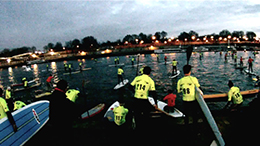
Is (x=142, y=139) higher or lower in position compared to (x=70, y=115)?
lower

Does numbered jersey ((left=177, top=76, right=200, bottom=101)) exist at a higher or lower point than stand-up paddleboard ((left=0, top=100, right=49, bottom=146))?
higher

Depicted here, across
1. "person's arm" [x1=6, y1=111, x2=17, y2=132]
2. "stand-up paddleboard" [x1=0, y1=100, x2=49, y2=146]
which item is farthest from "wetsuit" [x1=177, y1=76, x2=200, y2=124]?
"stand-up paddleboard" [x1=0, y1=100, x2=49, y2=146]

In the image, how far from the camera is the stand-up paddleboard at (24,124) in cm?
452

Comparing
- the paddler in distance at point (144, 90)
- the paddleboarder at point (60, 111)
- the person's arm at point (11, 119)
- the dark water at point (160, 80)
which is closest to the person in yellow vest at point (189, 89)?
the paddler in distance at point (144, 90)

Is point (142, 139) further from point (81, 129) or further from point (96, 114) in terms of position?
point (96, 114)

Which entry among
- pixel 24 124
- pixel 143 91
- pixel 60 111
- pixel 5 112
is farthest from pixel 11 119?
pixel 143 91

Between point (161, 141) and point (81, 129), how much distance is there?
10.4ft

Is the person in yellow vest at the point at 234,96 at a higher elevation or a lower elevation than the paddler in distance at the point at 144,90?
lower

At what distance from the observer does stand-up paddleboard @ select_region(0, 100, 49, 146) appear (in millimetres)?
4522

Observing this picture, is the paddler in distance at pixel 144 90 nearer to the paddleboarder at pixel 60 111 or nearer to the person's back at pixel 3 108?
the paddleboarder at pixel 60 111

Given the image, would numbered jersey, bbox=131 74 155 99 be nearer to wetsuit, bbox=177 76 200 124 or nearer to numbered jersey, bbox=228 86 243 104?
wetsuit, bbox=177 76 200 124

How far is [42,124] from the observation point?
6078 millimetres

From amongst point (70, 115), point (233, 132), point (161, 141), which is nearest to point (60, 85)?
point (70, 115)

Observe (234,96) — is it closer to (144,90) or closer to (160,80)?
(144,90)
